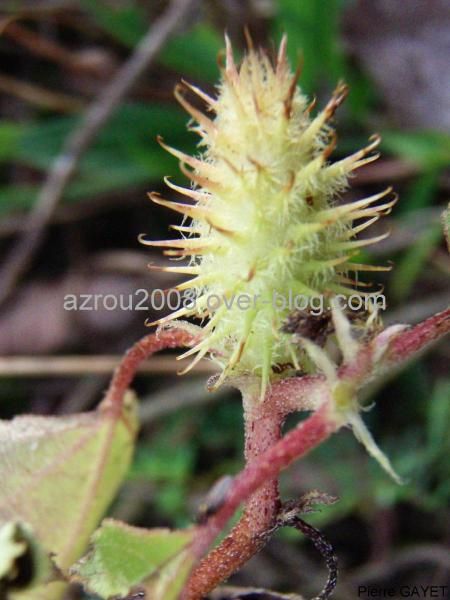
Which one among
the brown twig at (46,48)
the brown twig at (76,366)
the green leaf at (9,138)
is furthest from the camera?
the brown twig at (46,48)

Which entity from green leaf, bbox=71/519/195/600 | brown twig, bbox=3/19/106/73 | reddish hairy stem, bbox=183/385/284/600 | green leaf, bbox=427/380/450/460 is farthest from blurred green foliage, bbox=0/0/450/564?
green leaf, bbox=71/519/195/600

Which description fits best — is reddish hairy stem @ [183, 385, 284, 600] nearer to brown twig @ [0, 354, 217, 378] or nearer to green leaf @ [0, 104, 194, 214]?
brown twig @ [0, 354, 217, 378]

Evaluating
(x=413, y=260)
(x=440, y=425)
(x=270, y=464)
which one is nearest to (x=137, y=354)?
(x=270, y=464)

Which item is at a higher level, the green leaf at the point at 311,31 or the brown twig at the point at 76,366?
the green leaf at the point at 311,31

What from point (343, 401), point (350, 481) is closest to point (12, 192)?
point (350, 481)

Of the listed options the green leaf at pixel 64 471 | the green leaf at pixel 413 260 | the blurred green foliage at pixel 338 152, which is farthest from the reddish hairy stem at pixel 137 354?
the green leaf at pixel 413 260

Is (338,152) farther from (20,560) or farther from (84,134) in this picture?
(20,560)

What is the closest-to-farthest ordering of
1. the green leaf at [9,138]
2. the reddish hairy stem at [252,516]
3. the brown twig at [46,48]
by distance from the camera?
1. the reddish hairy stem at [252,516]
2. the green leaf at [9,138]
3. the brown twig at [46,48]

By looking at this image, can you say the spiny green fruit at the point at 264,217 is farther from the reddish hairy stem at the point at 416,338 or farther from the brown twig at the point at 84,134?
the brown twig at the point at 84,134
